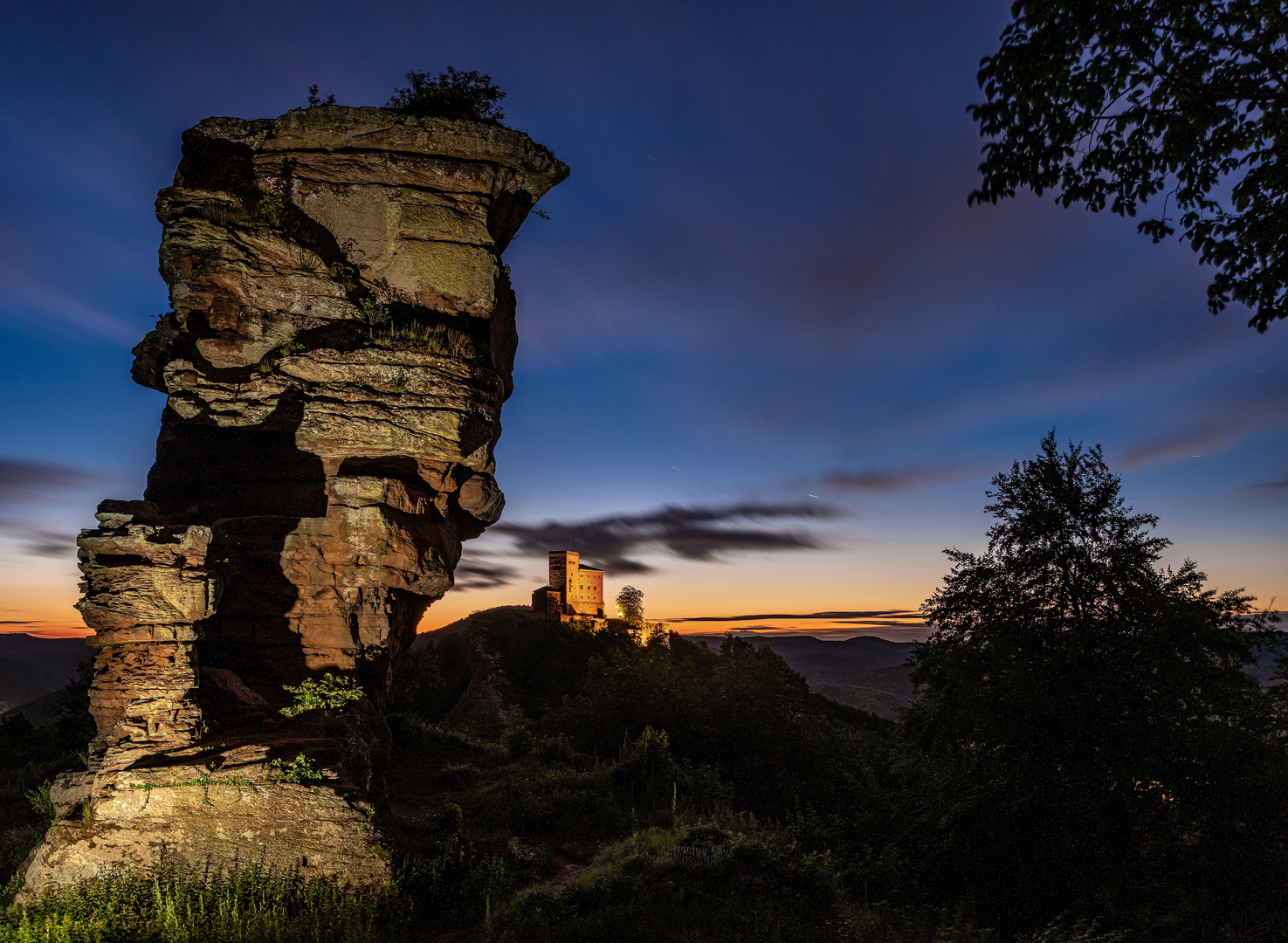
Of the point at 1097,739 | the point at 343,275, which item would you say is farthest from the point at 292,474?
the point at 1097,739

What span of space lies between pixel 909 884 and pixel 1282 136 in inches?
529

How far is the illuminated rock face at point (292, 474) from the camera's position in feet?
28.3

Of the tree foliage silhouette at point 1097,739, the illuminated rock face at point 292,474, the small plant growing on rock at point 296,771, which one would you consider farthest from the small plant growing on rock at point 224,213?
the tree foliage silhouette at point 1097,739

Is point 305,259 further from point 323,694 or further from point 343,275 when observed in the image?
point 323,694

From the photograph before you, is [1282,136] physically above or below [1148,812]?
above

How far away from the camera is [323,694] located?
11156 mm

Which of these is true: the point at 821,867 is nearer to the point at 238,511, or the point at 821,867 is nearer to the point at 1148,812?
the point at 1148,812

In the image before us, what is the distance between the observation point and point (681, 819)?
13727 millimetres

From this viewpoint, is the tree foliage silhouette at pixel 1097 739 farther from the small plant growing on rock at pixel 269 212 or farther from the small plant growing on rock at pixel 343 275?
the small plant growing on rock at pixel 269 212

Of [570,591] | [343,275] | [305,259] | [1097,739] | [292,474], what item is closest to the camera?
[1097,739]

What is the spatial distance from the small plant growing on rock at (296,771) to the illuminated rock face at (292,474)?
0.33 ft

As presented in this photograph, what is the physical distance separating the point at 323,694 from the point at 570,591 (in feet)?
219

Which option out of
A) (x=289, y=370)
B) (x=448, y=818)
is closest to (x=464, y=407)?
(x=289, y=370)

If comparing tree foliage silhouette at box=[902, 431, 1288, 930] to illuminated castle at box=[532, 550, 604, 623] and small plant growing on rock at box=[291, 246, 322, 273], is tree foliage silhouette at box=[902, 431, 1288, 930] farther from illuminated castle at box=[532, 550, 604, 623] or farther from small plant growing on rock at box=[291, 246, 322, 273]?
illuminated castle at box=[532, 550, 604, 623]
